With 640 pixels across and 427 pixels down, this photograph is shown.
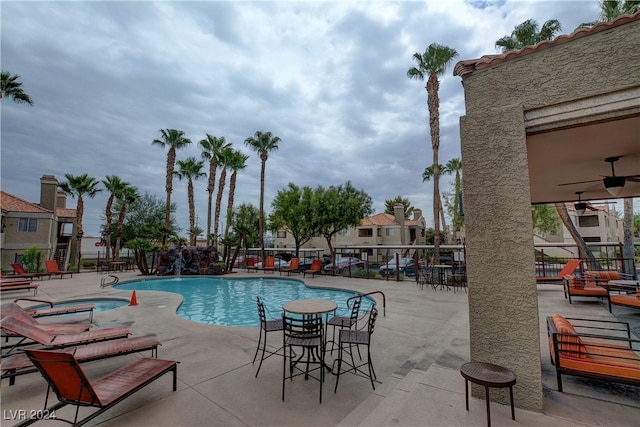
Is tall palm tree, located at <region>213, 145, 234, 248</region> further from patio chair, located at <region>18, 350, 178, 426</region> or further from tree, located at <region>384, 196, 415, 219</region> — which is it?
tree, located at <region>384, 196, 415, 219</region>

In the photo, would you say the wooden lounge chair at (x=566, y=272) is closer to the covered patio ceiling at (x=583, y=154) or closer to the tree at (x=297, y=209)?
the covered patio ceiling at (x=583, y=154)

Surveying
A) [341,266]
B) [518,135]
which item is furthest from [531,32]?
[341,266]

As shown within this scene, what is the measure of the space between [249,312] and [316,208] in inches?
379

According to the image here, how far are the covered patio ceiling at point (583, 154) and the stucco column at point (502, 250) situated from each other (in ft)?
1.92

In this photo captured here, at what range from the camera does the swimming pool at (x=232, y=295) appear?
9227mm

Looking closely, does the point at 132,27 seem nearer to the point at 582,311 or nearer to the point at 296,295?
the point at 296,295

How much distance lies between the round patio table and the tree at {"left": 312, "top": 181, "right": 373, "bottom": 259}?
14.8 meters

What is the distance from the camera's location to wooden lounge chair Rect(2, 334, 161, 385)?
11.3 feet

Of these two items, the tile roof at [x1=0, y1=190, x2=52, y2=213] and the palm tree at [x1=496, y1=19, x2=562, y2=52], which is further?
the tile roof at [x1=0, y1=190, x2=52, y2=213]

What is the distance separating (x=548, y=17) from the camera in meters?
13.6

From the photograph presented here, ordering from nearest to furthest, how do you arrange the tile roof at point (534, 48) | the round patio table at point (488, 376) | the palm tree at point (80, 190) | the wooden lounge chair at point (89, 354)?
1. the round patio table at point (488, 376)
2. the tile roof at point (534, 48)
3. the wooden lounge chair at point (89, 354)
4. the palm tree at point (80, 190)

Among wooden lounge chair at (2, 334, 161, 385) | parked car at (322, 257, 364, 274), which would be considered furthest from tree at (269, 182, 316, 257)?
wooden lounge chair at (2, 334, 161, 385)

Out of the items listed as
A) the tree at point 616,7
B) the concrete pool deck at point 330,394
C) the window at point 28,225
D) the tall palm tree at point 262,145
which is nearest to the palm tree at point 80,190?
the window at point 28,225

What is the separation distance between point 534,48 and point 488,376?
3442 mm
